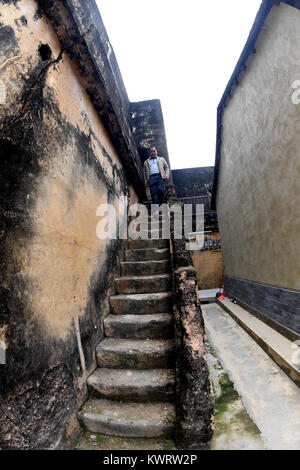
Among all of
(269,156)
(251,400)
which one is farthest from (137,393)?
(269,156)

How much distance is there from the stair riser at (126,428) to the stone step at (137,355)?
51cm

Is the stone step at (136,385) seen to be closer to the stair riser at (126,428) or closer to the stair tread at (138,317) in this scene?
the stair riser at (126,428)

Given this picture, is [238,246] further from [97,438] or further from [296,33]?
[97,438]

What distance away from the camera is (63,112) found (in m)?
Answer: 1.99

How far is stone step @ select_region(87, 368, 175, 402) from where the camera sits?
1896mm

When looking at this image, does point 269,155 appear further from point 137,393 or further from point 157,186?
point 137,393

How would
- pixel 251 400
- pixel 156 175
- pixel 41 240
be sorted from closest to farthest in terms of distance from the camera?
pixel 41 240
pixel 251 400
pixel 156 175

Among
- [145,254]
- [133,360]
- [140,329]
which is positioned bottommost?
[133,360]

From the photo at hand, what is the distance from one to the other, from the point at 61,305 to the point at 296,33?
4192 mm

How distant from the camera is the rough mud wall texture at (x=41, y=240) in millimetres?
1254

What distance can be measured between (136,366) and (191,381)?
0.71m

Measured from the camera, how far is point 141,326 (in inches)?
96.1

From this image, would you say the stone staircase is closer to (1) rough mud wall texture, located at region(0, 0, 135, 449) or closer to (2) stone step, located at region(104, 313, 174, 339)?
(2) stone step, located at region(104, 313, 174, 339)

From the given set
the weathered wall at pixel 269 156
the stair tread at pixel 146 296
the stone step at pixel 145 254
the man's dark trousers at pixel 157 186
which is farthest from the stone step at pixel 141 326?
the man's dark trousers at pixel 157 186
